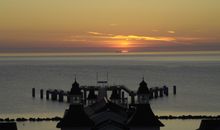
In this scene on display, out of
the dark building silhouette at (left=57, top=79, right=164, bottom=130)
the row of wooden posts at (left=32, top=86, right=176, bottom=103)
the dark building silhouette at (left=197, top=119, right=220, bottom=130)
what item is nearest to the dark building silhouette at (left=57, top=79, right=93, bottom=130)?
the dark building silhouette at (left=57, top=79, right=164, bottom=130)

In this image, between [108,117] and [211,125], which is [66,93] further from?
[108,117]

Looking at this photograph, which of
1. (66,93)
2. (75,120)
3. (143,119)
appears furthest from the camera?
(66,93)

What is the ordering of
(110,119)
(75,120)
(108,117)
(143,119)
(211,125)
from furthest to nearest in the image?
(211,125) < (108,117) < (110,119) < (143,119) < (75,120)

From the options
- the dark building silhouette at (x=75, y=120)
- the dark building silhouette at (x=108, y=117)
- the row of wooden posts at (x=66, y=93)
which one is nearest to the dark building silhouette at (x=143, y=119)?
the dark building silhouette at (x=108, y=117)

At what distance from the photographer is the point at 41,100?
10325 cm

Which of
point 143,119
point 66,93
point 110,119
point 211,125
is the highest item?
point 143,119

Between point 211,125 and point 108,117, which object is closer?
point 108,117

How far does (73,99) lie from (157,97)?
7051cm

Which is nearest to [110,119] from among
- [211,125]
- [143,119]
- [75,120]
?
[143,119]

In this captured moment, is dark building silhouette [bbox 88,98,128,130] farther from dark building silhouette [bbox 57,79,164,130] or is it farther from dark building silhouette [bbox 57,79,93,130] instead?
dark building silhouette [bbox 57,79,93,130]

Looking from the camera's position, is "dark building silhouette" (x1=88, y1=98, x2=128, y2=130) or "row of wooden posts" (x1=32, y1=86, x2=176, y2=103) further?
"row of wooden posts" (x1=32, y1=86, x2=176, y2=103)

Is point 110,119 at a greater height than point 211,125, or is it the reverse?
point 110,119

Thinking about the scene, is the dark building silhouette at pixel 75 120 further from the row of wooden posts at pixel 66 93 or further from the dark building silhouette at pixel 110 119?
the row of wooden posts at pixel 66 93

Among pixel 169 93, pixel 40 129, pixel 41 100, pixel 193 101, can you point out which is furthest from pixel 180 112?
pixel 169 93
